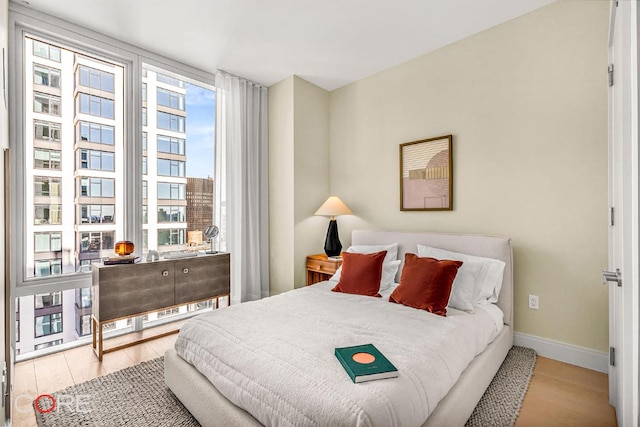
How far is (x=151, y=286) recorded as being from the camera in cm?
284

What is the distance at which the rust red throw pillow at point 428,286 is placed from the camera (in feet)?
7.17

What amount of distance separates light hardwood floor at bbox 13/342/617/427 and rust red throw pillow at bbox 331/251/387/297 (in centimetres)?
122

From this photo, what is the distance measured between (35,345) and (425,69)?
4.33 metres

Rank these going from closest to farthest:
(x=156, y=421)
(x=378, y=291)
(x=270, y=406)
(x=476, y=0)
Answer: (x=270, y=406)
(x=156, y=421)
(x=476, y=0)
(x=378, y=291)

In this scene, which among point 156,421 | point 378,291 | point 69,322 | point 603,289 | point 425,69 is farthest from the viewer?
point 425,69

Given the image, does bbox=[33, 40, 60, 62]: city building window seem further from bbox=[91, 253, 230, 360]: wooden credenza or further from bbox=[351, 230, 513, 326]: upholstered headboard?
bbox=[351, 230, 513, 326]: upholstered headboard

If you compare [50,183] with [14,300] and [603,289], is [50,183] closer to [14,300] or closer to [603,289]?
[14,300]

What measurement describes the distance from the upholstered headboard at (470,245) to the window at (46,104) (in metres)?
3.16

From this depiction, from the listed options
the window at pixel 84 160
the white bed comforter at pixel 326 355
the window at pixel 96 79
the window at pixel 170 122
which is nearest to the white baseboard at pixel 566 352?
the white bed comforter at pixel 326 355

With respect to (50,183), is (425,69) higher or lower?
higher

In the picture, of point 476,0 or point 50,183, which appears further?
point 50,183

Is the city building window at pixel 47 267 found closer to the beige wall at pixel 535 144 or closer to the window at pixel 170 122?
the window at pixel 170 122

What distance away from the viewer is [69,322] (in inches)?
112

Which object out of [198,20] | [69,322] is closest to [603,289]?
[198,20]
